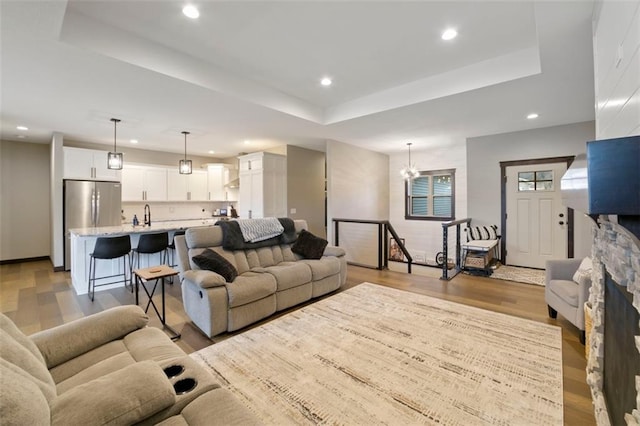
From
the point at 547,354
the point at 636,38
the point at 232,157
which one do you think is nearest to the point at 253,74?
the point at 636,38

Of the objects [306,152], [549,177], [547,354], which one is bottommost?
[547,354]

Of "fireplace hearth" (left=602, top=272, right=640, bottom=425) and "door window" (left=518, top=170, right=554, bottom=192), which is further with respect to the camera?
"door window" (left=518, top=170, right=554, bottom=192)

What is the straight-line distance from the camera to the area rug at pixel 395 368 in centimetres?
176

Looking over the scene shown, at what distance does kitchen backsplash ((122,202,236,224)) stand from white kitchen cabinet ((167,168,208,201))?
13.8 inches

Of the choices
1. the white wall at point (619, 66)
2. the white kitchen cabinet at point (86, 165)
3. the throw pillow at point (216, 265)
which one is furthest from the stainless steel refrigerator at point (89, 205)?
the white wall at point (619, 66)

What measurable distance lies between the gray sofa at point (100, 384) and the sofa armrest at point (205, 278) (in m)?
1.00

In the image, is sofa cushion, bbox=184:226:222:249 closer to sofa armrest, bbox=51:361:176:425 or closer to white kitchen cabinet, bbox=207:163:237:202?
sofa armrest, bbox=51:361:176:425

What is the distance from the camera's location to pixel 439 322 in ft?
9.86

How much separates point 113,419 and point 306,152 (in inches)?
258

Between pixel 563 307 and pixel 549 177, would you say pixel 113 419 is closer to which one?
pixel 563 307

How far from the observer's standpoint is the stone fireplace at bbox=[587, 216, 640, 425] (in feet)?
3.29

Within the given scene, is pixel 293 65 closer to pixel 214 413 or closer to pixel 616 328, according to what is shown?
pixel 214 413

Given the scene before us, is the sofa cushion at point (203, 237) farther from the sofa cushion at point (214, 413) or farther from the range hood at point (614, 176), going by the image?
the range hood at point (614, 176)

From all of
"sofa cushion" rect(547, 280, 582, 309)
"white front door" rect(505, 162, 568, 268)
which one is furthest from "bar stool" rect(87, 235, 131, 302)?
"white front door" rect(505, 162, 568, 268)
